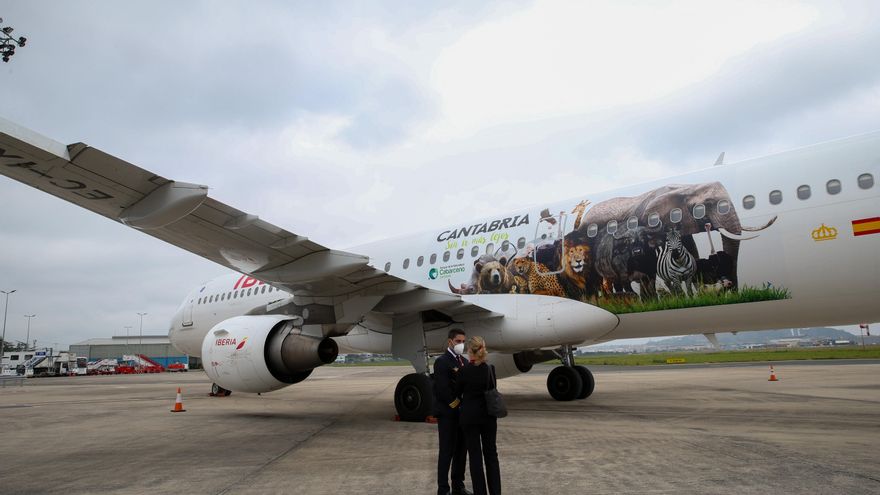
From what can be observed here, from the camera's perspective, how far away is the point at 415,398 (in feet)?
30.2

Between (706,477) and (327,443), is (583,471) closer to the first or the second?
(706,477)

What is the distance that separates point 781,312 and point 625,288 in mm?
2181

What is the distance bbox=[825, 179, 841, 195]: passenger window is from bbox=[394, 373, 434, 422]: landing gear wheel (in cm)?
639

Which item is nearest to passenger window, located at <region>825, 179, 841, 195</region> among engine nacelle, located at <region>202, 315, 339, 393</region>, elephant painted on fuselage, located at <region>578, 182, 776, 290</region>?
elephant painted on fuselage, located at <region>578, 182, 776, 290</region>

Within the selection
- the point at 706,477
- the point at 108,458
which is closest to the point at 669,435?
the point at 706,477

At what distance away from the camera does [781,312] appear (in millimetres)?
8227

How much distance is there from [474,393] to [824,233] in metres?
6.07

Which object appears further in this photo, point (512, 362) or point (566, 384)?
point (512, 362)

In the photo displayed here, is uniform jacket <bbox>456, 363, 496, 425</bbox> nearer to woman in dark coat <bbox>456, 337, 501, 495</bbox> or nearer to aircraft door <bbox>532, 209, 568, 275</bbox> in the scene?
woman in dark coat <bbox>456, 337, 501, 495</bbox>

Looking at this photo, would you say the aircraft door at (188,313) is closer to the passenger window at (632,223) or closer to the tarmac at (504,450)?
the tarmac at (504,450)

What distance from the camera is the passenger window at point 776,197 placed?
26.2ft

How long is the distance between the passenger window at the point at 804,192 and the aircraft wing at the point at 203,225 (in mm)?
4928

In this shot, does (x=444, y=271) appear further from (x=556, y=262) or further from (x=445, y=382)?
(x=445, y=382)

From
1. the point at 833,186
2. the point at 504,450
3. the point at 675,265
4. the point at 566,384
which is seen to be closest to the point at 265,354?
the point at 504,450
